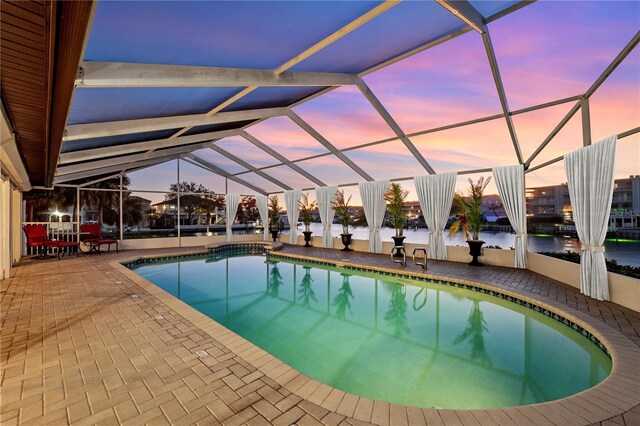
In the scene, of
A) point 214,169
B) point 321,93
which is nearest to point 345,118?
point 321,93

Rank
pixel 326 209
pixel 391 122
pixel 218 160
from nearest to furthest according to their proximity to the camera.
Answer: pixel 391 122
pixel 326 209
pixel 218 160

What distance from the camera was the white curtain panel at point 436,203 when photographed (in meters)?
8.39

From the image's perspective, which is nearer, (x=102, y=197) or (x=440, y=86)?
(x=440, y=86)

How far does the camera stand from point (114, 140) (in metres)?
6.85

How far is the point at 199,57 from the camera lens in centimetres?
359

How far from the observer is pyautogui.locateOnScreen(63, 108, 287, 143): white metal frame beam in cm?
452

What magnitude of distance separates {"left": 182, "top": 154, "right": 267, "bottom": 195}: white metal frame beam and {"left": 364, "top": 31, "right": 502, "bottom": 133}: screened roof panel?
8.95 meters

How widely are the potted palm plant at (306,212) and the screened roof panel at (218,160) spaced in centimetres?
294

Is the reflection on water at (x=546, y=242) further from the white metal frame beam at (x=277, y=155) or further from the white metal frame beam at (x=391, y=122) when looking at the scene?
the white metal frame beam at (x=391, y=122)

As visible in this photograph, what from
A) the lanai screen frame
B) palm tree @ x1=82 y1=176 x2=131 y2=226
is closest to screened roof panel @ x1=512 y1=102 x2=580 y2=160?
the lanai screen frame

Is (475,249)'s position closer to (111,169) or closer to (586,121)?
(586,121)

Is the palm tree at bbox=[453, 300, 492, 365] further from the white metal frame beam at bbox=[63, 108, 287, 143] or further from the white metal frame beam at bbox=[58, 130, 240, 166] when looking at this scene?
the white metal frame beam at bbox=[58, 130, 240, 166]

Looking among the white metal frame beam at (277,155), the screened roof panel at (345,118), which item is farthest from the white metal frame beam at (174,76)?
the white metal frame beam at (277,155)

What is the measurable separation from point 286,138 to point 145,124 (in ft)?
15.2
